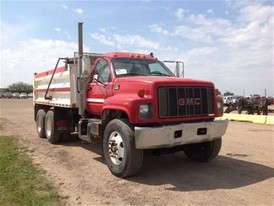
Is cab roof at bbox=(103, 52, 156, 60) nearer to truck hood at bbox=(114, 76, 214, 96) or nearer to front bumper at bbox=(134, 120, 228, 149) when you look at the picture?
truck hood at bbox=(114, 76, 214, 96)

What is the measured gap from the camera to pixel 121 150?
680 centimetres

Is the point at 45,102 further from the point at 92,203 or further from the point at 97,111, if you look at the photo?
the point at 92,203

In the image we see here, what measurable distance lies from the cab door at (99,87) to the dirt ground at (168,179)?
126cm

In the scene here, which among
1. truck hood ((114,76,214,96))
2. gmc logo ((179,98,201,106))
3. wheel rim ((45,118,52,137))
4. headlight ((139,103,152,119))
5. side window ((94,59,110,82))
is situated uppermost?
side window ((94,59,110,82))

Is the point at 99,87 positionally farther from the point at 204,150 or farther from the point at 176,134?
the point at 204,150

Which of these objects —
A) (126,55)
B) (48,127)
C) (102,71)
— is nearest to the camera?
(102,71)

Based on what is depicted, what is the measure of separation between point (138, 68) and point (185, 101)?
6.03ft

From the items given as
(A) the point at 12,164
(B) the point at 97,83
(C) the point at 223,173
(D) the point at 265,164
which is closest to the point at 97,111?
(B) the point at 97,83

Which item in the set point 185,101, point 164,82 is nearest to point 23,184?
point 164,82

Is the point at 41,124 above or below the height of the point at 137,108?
below

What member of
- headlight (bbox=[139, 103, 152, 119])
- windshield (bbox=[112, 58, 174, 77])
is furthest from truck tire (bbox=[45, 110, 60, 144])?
headlight (bbox=[139, 103, 152, 119])

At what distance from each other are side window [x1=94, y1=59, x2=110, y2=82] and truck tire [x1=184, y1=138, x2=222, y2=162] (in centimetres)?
236

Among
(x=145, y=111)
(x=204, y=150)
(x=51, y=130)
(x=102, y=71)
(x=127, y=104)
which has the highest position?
(x=102, y=71)

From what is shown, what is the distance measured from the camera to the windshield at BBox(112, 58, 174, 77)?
7.97 metres
